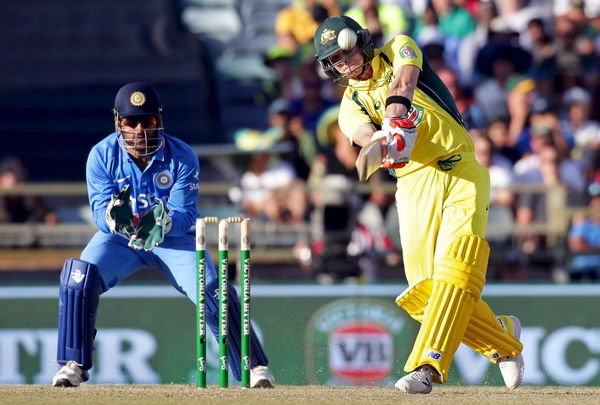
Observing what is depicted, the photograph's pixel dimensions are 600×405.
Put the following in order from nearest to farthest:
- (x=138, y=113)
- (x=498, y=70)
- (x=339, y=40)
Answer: (x=339, y=40) → (x=138, y=113) → (x=498, y=70)

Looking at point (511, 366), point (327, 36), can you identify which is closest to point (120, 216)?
point (327, 36)

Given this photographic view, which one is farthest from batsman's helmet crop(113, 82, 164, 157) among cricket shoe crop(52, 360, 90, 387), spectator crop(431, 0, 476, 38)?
spectator crop(431, 0, 476, 38)

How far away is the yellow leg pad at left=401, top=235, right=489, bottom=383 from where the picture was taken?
6.17m

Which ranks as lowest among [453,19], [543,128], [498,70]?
[543,128]

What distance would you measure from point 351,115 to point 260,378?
1.50 metres

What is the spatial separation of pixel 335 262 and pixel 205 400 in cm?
400

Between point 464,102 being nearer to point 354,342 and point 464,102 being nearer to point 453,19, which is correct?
point 453,19

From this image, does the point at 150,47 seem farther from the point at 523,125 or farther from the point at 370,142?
the point at 370,142

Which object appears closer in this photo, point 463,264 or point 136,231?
point 463,264

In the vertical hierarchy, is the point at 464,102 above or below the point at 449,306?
above

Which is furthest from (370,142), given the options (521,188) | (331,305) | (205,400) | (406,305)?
(521,188)

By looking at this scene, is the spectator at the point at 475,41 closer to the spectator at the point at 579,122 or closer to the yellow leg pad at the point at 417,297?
the spectator at the point at 579,122

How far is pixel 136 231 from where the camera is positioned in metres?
6.48

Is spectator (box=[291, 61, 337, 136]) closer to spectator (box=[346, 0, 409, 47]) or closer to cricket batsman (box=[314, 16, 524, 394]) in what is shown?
spectator (box=[346, 0, 409, 47])
